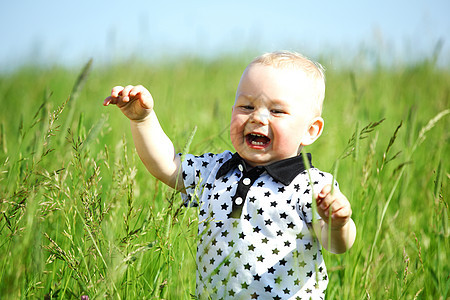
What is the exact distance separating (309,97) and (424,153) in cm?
183

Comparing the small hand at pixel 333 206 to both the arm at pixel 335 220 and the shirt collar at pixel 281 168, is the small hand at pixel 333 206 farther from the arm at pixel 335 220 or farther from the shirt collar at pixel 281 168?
the shirt collar at pixel 281 168

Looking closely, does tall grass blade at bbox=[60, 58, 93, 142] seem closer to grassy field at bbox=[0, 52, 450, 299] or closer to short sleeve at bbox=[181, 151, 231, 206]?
grassy field at bbox=[0, 52, 450, 299]

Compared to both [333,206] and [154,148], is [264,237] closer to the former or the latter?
[333,206]

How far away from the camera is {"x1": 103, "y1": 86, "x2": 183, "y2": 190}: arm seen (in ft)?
5.01

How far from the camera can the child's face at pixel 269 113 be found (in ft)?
5.05

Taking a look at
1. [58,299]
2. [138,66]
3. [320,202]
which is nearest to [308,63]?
[320,202]

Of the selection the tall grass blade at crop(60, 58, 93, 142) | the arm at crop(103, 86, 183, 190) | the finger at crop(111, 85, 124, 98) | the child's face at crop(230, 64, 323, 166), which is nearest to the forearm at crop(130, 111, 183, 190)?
the arm at crop(103, 86, 183, 190)

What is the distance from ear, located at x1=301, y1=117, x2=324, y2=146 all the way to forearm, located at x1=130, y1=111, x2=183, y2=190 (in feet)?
1.51

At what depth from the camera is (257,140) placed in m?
1.58

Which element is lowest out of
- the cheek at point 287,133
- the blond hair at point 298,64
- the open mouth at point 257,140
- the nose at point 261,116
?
the open mouth at point 257,140

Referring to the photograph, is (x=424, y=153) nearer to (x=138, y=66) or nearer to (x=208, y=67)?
(x=138, y=66)

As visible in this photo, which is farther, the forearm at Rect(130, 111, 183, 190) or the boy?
the forearm at Rect(130, 111, 183, 190)

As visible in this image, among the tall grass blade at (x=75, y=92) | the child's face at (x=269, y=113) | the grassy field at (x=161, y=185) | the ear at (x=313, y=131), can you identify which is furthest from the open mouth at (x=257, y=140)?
the tall grass blade at (x=75, y=92)

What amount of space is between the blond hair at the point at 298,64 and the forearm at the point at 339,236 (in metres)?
0.43
